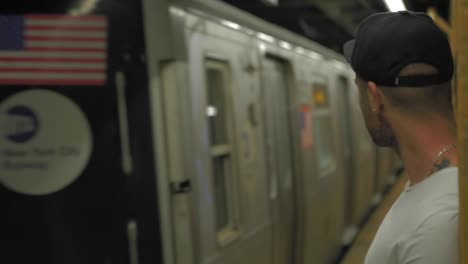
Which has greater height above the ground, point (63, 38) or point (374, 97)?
point (63, 38)

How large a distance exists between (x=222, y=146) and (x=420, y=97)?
2.03 m

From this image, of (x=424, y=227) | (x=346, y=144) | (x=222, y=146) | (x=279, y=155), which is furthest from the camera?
(x=346, y=144)

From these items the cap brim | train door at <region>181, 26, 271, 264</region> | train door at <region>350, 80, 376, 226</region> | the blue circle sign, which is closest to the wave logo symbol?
the blue circle sign

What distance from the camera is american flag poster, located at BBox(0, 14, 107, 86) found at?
7.37ft

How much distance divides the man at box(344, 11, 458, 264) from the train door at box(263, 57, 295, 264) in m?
2.68

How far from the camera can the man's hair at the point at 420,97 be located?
1175 millimetres

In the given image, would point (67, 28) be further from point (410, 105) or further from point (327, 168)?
point (327, 168)

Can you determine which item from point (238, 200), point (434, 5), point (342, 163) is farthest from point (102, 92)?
point (434, 5)

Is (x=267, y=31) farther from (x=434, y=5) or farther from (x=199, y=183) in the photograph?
(x=434, y=5)

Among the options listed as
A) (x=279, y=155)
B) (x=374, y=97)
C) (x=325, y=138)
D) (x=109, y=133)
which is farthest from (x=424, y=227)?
(x=325, y=138)

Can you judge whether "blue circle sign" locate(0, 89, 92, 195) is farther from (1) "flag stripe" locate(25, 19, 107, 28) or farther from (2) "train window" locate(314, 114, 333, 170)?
(2) "train window" locate(314, 114, 333, 170)

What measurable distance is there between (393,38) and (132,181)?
1421 millimetres

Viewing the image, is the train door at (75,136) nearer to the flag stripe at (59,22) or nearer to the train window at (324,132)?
the flag stripe at (59,22)

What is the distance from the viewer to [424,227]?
108 centimetres
